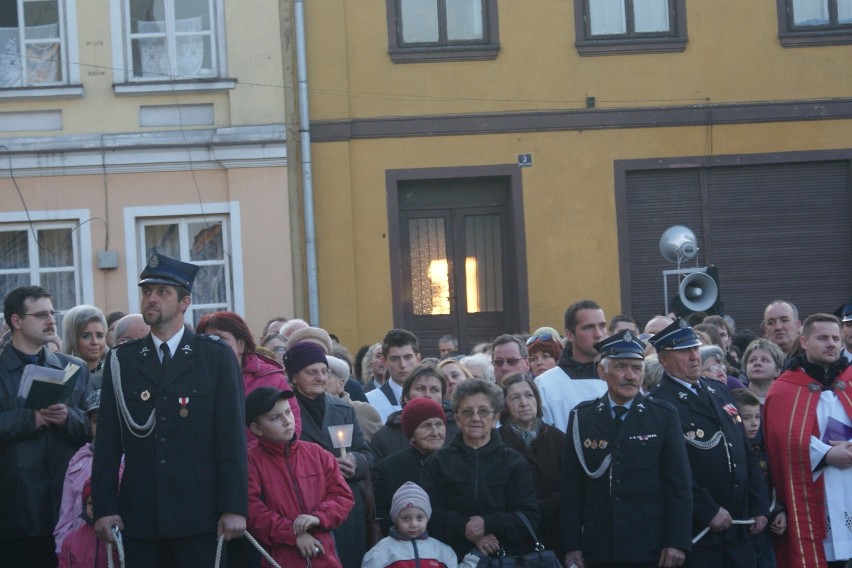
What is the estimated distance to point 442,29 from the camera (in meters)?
16.9

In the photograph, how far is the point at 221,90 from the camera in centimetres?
1639

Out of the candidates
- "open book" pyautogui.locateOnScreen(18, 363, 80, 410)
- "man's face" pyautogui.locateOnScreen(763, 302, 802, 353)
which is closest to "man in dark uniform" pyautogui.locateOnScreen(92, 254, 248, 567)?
"open book" pyautogui.locateOnScreen(18, 363, 80, 410)

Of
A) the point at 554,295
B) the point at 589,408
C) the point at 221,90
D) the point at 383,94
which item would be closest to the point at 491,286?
the point at 554,295

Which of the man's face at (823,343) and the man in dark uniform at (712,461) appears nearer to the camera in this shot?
the man in dark uniform at (712,461)

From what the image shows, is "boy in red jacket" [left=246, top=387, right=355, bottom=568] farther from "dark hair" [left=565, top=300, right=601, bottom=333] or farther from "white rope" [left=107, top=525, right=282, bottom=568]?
"dark hair" [left=565, top=300, right=601, bottom=333]

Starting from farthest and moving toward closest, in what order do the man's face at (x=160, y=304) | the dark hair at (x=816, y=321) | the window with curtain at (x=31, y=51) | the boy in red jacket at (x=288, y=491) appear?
the window with curtain at (x=31, y=51), the dark hair at (x=816, y=321), the boy in red jacket at (x=288, y=491), the man's face at (x=160, y=304)

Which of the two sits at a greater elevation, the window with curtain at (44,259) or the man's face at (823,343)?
the window with curtain at (44,259)

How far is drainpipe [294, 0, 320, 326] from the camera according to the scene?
16.3m

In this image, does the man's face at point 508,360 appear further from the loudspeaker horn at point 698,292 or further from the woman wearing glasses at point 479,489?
the loudspeaker horn at point 698,292

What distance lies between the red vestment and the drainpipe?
28.1 feet

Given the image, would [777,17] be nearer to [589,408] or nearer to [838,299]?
[838,299]

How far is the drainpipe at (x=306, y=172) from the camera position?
16312 millimetres

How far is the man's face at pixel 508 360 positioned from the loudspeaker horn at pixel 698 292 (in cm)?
506

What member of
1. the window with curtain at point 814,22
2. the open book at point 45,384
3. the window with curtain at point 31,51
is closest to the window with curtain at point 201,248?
the window with curtain at point 31,51
